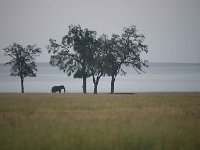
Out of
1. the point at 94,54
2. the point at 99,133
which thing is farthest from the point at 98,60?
the point at 99,133

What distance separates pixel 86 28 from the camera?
67375 mm

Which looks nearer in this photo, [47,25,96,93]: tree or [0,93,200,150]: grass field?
[0,93,200,150]: grass field

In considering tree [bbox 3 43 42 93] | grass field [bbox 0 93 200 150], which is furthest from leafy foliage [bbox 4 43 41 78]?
grass field [bbox 0 93 200 150]

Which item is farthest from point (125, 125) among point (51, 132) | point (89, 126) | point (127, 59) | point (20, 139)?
point (127, 59)

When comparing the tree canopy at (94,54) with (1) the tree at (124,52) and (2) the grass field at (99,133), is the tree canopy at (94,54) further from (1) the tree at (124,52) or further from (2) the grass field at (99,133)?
(2) the grass field at (99,133)

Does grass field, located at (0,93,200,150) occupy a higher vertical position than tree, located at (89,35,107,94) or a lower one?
lower

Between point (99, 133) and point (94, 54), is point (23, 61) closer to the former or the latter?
point (94, 54)

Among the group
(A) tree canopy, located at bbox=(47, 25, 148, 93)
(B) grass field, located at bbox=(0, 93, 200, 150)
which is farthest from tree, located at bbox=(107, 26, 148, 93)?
(B) grass field, located at bbox=(0, 93, 200, 150)

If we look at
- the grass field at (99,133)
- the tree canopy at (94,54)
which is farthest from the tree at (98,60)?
the grass field at (99,133)

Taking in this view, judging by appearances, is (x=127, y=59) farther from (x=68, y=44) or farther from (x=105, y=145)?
(x=105, y=145)

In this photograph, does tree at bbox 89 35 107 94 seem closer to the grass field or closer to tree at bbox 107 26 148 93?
tree at bbox 107 26 148 93

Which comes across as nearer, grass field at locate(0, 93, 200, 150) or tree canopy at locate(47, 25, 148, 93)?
grass field at locate(0, 93, 200, 150)

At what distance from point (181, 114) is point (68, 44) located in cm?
4397

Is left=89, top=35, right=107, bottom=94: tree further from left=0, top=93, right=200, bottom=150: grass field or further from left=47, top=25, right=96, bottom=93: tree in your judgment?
left=0, top=93, right=200, bottom=150: grass field
